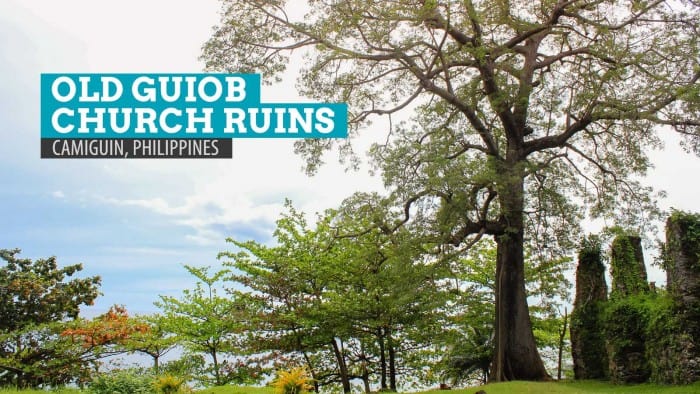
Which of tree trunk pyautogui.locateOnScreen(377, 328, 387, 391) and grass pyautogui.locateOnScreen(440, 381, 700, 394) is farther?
tree trunk pyautogui.locateOnScreen(377, 328, 387, 391)

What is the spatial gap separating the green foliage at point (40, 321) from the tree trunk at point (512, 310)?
11697 millimetres

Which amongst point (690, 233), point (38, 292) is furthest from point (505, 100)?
point (38, 292)

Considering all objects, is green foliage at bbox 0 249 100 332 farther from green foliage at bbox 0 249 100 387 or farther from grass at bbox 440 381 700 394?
grass at bbox 440 381 700 394

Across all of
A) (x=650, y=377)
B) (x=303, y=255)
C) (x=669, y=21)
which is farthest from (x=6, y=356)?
(x=669, y=21)

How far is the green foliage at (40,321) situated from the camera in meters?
17.4

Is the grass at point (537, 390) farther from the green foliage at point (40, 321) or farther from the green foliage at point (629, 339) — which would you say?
the green foliage at point (40, 321)

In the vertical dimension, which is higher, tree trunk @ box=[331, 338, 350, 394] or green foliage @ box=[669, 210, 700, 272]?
green foliage @ box=[669, 210, 700, 272]

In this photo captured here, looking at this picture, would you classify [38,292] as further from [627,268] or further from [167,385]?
[627,268]

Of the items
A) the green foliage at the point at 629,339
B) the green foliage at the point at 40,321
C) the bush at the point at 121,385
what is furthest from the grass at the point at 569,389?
the green foliage at the point at 40,321

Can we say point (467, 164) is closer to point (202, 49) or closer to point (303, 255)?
point (303, 255)

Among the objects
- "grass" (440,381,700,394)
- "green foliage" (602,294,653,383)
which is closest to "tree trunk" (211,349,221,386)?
"grass" (440,381,700,394)

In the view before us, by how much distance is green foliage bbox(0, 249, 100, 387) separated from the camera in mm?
17406

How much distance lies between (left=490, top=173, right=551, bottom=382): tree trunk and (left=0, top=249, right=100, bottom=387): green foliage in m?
11.7

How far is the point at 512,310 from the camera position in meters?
14.9
